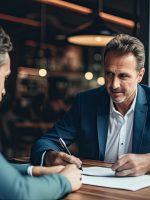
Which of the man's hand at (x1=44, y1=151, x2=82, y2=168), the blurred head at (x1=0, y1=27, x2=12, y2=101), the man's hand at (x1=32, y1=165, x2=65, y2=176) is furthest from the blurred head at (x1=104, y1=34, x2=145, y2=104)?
the blurred head at (x1=0, y1=27, x2=12, y2=101)

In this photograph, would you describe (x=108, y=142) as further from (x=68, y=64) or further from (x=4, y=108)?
(x=68, y=64)

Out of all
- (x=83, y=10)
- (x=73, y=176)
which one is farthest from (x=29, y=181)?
(x=83, y=10)

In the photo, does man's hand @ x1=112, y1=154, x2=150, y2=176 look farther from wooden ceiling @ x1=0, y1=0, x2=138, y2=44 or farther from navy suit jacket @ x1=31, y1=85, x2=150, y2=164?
wooden ceiling @ x1=0, y1=0, x2=138, y2=44

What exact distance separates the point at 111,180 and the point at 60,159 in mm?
360

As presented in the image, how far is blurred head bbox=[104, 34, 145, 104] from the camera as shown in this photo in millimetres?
2721

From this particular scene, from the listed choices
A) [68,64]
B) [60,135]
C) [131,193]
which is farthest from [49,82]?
[131,193]

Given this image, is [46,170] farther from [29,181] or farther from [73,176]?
[29,181]

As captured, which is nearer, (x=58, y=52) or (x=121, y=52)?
(x=121, y=52)

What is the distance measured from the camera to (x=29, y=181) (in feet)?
5.15

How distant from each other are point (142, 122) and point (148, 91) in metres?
0.27

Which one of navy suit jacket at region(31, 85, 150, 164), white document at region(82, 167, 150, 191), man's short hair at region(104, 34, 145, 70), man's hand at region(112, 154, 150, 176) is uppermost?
man's short hair at region(104, 34, 145, 70)

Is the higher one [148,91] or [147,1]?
[147,1]

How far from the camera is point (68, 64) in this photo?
35.8 feet

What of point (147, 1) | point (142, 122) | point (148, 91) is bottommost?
point (142, 122)
